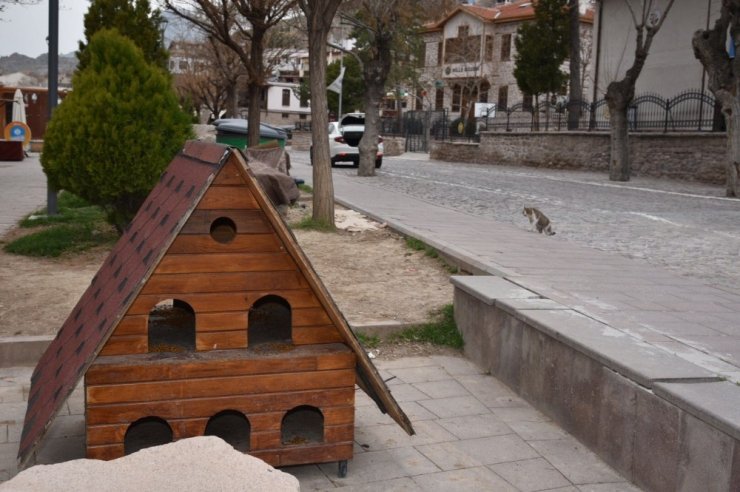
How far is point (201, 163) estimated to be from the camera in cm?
368

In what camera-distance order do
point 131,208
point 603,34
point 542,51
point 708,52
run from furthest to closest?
point 542,51 → point 603,34 → point 708,52 → point 131,208

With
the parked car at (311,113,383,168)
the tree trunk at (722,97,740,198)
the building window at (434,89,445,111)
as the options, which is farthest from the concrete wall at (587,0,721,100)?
the building window at (434,89,445,111)

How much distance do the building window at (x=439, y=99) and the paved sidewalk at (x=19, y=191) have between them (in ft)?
143

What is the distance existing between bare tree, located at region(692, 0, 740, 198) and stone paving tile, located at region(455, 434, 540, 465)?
14693mm

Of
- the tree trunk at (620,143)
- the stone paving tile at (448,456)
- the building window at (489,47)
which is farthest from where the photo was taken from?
the building window at (489,47)

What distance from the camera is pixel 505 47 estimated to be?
194 feet

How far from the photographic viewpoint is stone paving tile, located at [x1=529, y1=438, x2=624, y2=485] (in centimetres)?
378

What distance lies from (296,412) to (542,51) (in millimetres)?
32548

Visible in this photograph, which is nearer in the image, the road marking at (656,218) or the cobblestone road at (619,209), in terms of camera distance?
the cobblestone road at (619,209)

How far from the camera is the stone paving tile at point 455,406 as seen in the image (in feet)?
15.1

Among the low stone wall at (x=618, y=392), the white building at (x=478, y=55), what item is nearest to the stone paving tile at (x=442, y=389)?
the low stone wall at (x=618, y=392)

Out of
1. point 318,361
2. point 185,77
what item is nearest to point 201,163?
point 318,361

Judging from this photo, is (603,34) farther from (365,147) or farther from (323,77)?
(323,77)

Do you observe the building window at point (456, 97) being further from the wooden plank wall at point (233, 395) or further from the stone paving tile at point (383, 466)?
the wooden plank wall at point (233, 395)
